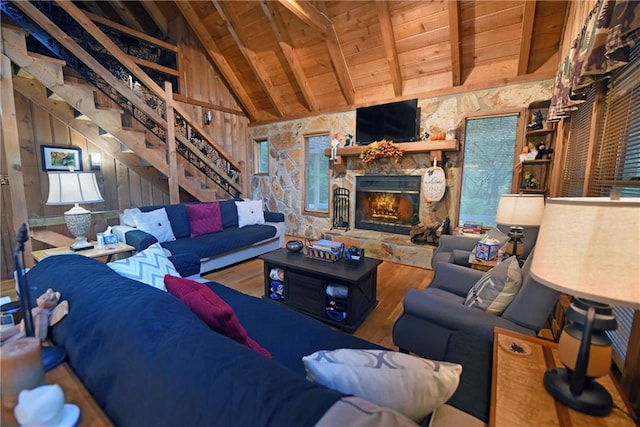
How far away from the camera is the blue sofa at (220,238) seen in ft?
9.92

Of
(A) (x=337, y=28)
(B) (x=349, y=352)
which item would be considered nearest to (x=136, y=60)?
(A) (x=337, y=28)

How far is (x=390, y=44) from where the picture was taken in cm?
377

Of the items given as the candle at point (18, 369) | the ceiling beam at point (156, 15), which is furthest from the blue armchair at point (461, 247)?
the ceiling beam at point (156, 15)

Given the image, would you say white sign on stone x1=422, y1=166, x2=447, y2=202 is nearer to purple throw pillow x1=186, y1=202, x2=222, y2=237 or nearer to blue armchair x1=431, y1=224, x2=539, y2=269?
blue armchair x1=431, y1=224, x2=539, y2=269

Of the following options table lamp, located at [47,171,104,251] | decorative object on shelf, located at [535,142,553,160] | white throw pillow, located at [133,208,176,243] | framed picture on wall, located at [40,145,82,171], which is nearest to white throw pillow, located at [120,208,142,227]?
white throw pillow, located at [133,208,176,243]

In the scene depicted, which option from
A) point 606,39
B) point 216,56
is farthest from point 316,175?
point 606,39

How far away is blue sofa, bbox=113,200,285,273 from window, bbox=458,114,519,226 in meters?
2.85

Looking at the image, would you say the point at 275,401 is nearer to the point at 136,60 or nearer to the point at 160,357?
the point at 160,357

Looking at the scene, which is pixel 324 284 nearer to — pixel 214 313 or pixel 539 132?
pixel 214 313

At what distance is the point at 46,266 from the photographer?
1360mm

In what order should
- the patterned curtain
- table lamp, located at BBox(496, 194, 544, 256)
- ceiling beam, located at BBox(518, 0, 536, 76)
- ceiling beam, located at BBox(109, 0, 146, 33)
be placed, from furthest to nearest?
1. ceiling beam, located at BBox(109, 0, 146, 33)
2. ceiling beam, located at BBox(518, 0, 536, 76)
3. table lamp, located at BBox(496, 194, 544, 256)
4. the patterned curtain

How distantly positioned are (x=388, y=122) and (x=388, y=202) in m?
1.28

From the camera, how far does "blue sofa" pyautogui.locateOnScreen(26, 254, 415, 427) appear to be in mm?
565

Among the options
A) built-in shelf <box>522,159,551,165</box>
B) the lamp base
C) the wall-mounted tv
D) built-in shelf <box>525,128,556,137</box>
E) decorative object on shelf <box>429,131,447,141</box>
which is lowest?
the lamp base
